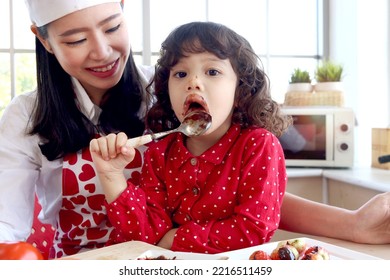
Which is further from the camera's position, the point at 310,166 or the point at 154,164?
the point at 310,166

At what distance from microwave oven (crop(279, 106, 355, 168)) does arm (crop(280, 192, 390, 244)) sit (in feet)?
1.94

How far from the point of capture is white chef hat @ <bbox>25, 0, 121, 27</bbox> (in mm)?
747

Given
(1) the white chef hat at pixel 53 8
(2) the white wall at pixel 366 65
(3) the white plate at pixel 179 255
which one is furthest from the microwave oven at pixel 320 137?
(3) the white plate at pixel 179 255

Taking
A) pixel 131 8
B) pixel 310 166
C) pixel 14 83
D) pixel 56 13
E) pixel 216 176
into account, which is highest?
pixel 131 8

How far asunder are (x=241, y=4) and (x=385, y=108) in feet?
2.22

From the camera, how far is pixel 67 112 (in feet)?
2.77

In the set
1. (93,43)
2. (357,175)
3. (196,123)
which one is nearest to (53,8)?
(93,43)

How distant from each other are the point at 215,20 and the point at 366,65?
1.88 feet

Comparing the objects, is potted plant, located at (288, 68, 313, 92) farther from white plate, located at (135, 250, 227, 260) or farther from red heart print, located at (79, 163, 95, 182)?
white plate, located at (135, 250, 227, 260)

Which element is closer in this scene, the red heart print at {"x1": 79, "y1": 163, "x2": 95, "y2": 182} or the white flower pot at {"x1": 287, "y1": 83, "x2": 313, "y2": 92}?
the red heart print at {"x1": 79, "y1": 163, "x2": 95, "y2": 182}

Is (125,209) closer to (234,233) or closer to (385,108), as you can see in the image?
(234,233)

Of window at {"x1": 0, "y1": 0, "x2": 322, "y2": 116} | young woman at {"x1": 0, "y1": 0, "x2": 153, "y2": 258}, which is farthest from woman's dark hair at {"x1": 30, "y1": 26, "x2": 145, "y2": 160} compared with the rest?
window at {"x1": 0, "y1": 0, "x2": 322, "y2": 116}
